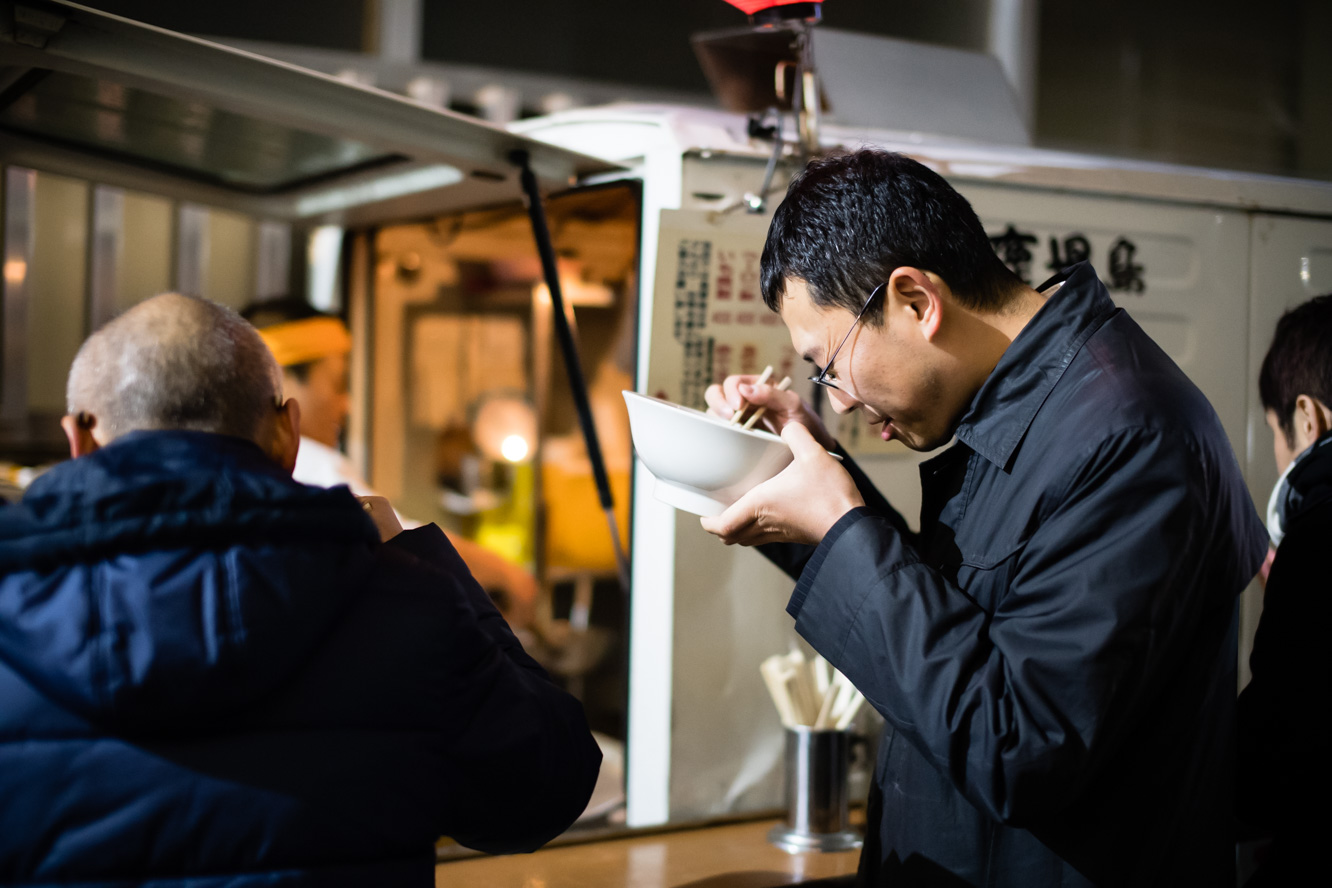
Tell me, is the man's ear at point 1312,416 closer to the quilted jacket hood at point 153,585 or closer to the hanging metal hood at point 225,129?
the hanging metal hood at point 225,129

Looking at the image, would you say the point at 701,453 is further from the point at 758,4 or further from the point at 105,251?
the point at 105,251

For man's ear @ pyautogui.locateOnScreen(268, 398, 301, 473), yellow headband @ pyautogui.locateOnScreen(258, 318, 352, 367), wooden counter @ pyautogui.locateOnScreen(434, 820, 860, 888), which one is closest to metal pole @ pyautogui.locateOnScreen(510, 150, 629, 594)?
wooden counter @ pyautogui.locateOnScreen(434, 820, 860, 888)

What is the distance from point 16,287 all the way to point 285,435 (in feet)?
8.63

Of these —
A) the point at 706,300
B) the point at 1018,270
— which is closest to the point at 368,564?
the point at 706,300

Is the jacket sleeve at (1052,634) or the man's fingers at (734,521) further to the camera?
the man's fingers at (734,521)

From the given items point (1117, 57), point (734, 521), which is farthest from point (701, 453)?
point (1117, 57)

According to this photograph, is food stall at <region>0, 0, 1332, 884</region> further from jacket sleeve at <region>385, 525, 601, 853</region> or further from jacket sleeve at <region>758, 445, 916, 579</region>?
jacket sleeve at <region>385, 525, 601, 853</region>

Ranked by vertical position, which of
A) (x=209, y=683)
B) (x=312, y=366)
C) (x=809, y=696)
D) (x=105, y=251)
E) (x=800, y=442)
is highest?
(x=105, y=251)

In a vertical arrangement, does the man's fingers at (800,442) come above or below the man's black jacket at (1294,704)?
above

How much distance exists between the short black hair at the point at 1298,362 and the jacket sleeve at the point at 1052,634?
2.44ft

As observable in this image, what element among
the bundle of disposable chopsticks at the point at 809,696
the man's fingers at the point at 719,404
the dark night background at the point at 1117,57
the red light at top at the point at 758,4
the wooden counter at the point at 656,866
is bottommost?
the wooden counter at the point at 656,866

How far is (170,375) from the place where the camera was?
3.19ft

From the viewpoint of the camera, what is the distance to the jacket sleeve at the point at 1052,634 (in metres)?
0.93

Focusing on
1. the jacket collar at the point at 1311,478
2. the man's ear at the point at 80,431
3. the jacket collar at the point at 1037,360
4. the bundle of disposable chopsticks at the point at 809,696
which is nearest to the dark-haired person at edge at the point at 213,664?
the man's ear at the point at 80,431
